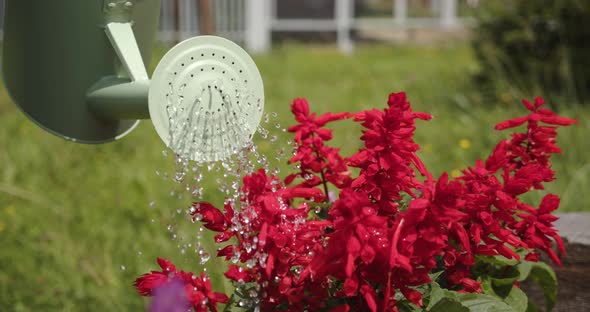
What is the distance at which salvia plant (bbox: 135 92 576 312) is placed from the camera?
100 centimetres

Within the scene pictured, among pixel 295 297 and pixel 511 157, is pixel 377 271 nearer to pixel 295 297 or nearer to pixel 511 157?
pixel 295 297

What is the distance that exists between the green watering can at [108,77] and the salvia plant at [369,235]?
119 millimetres

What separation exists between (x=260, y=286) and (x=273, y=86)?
4977mm

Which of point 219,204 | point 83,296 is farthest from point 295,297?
point 219,204

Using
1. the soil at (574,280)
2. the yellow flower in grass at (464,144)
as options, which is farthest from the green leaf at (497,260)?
the yellow flower in grass at (464,144)

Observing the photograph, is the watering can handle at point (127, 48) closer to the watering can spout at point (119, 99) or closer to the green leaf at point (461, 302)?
the watering can spout at point (119, 99)

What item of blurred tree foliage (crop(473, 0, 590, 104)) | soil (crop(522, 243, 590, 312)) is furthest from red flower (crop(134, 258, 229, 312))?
blurred tree foliage (crop(473, 0, 590, 104))

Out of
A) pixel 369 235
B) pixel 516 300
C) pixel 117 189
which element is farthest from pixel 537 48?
pixel 369 235

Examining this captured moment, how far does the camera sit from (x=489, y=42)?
512cm

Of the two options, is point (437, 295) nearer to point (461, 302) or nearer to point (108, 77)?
point (461, 302)

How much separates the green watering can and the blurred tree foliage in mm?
3709

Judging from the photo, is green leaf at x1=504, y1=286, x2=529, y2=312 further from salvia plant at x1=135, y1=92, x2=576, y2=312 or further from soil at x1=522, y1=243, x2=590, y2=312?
soil at x1=522, y1=243, x2=590, y2=312

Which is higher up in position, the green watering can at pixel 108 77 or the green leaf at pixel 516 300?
the green watering can at pixel 108 77

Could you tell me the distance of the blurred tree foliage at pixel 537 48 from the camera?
4.84 meters
